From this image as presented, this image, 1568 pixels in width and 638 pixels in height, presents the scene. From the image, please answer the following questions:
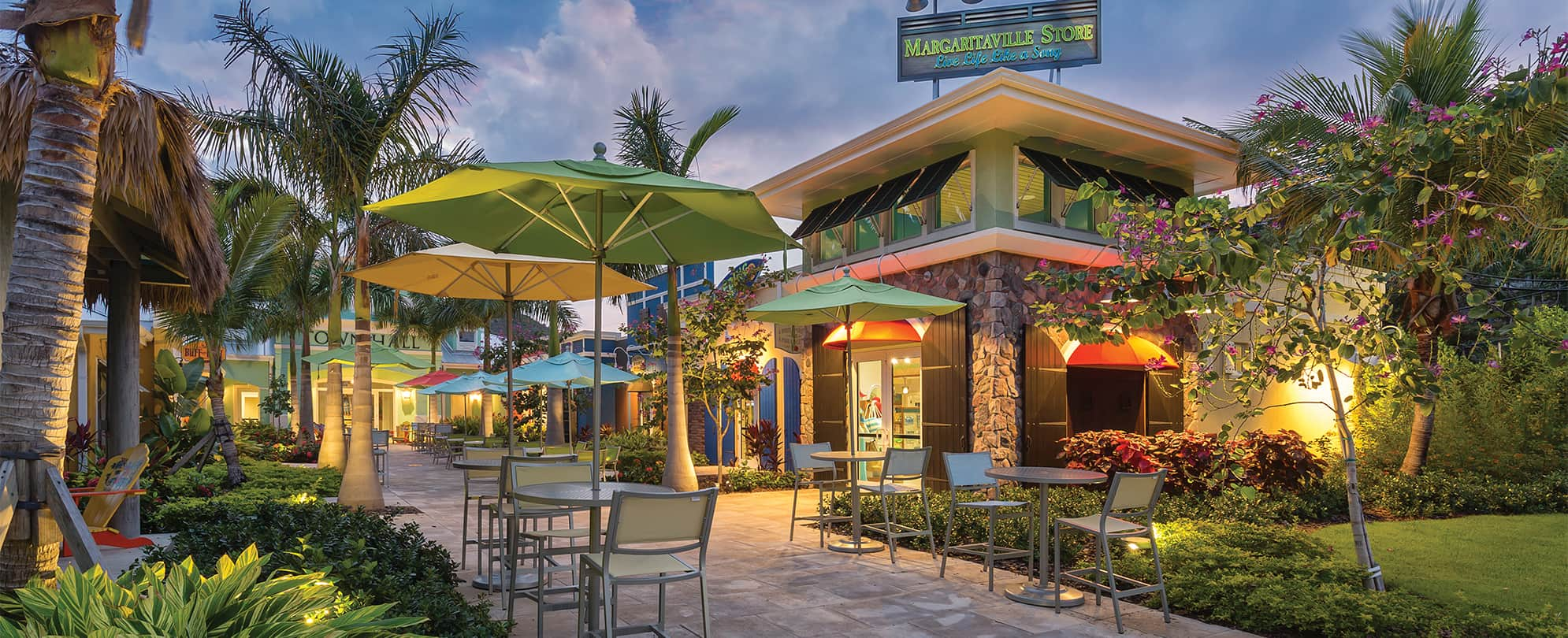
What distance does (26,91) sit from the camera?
17.8 ft

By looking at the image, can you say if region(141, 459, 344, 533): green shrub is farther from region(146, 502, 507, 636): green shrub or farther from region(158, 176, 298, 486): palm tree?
region(146, 502, 507, 636): green shrub

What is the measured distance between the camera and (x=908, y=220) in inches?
483

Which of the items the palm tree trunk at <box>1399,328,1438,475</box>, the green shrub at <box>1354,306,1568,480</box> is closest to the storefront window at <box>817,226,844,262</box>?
the green shrub at <box>1354,306,1568,480</box>

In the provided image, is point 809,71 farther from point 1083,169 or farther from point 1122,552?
point 1122,552

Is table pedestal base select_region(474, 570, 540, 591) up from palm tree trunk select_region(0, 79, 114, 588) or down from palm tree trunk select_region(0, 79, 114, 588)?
down

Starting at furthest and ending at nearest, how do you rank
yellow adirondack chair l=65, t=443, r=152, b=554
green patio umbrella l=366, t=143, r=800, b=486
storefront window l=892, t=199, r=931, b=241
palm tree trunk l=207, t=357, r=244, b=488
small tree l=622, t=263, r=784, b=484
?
small tree l=622, t=263, r=784, b=484
storefront window l=892, t=199, r=931, b=241
palm tree trunk l=207, t=357, r=244, b=488
yellow adirondack chair l=65, t=443, r=152, b=554
green patio umbrella l=366, t=143, r=800, b=486

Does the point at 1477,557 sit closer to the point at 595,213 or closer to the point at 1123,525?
the point at 1123,525

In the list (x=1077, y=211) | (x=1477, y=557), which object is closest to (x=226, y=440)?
(x=1077, y=211)

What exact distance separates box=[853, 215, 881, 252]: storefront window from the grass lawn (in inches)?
262

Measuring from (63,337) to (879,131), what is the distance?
9.22 meters

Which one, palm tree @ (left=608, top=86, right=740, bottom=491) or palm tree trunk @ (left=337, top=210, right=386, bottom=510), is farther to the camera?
palm tree @ (left=608, top=86, right=740, bottom=491)

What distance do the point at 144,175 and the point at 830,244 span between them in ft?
31.0

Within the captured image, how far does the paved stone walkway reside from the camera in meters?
5.11

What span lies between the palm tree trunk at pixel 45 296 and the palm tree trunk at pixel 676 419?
7.92 meters
